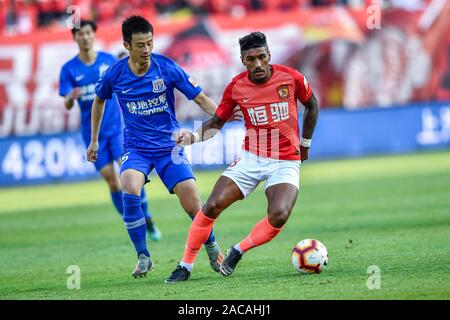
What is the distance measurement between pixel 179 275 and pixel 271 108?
1.79 m

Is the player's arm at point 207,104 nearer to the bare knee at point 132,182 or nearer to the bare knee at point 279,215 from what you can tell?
the bare knee at point 132,182

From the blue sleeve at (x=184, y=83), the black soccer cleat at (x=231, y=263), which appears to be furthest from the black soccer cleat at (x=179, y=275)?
the blue sleeve at (x=184, y=83)

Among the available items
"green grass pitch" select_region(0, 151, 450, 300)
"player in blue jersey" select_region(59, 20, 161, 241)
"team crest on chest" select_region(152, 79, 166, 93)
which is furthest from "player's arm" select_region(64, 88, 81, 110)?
"team crest on chest" select_region(152, 79, 166, 93)

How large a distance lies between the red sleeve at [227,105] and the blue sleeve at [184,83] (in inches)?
20.2

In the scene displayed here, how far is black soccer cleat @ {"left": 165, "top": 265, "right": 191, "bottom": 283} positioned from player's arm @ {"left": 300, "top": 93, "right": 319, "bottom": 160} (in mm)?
1641

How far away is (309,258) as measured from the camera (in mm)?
8625

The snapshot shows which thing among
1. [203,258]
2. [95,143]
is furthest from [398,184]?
[95,143]

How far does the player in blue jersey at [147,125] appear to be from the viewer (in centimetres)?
923

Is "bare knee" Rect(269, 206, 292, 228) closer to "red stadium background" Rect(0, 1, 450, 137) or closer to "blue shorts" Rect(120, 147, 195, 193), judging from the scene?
"blue shorts" Rect(120, 147, 195, 193)

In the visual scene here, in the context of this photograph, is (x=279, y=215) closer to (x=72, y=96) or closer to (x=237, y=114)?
(x=237, y=114)

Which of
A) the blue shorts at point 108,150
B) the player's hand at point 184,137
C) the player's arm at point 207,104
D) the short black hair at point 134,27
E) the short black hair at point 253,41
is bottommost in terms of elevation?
the player's hand at point 184,137

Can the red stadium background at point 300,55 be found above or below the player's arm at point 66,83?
above

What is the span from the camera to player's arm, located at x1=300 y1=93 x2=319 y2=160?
8953 mm
